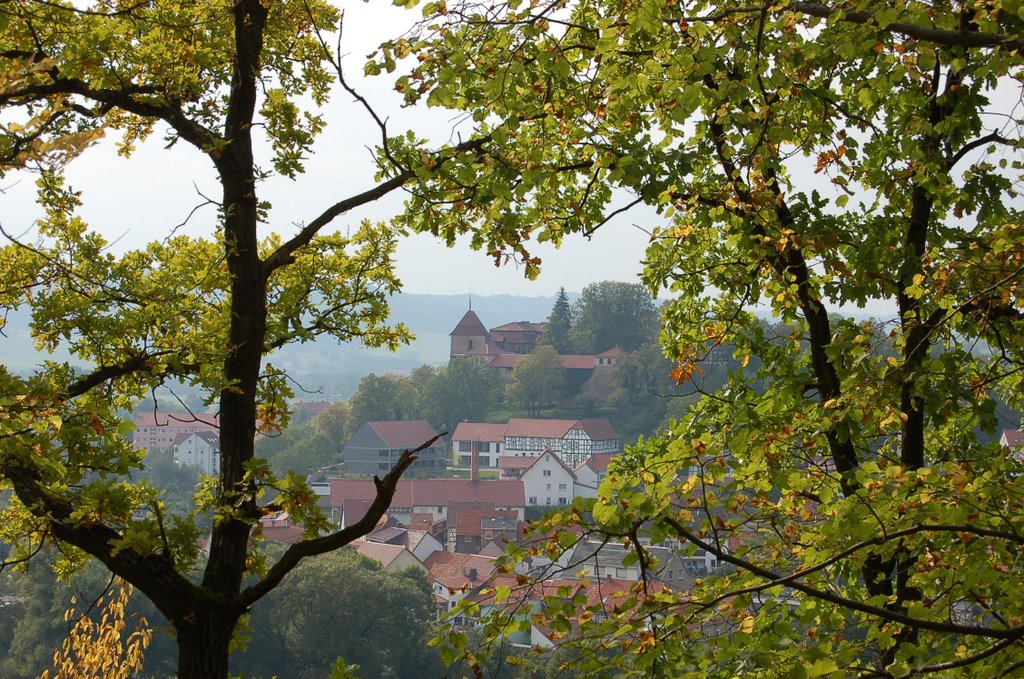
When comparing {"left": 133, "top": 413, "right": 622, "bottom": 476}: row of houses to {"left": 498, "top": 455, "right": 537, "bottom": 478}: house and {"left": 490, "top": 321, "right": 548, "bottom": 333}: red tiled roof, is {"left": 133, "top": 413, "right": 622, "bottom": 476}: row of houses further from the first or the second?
{"left": 490, "top": 321, "right": 548, "bottom": 333}: red tiled roof

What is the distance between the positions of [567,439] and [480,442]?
889 cm

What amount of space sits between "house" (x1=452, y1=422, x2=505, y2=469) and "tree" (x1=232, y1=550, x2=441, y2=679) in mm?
52243

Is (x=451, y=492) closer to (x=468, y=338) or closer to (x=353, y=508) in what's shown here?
(x=353, y=508)

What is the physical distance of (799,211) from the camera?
5.59 meters

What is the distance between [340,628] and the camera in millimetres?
48375

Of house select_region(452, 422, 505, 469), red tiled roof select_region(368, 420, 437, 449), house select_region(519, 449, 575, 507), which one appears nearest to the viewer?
house select_region(519, 449, 575, 507)

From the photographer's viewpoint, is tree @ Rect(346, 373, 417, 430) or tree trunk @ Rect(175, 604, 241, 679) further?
tree @ Rect(346, 373, 417, 430)

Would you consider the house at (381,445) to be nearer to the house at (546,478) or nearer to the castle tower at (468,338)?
the house at (546,478)

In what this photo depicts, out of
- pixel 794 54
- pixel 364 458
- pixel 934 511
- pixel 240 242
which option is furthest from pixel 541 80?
pixel 364 458

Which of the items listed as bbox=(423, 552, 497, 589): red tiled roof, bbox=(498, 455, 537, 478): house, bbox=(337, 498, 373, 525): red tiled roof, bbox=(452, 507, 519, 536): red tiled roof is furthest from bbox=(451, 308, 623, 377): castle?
bbox=(423, 552, 497, 589): red tiled roof

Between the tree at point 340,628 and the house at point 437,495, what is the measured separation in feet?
94.9

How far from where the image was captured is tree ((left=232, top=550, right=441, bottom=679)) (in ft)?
155

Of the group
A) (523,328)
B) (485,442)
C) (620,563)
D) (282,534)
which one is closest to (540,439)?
(485,442)

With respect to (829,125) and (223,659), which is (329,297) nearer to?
(223,659)
